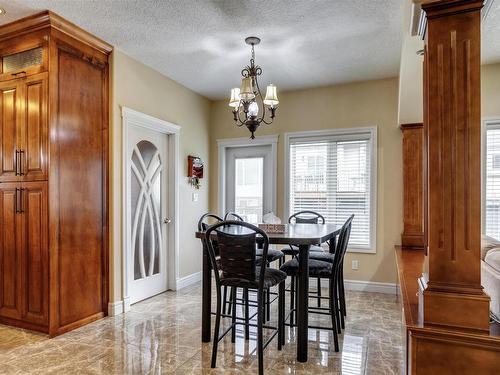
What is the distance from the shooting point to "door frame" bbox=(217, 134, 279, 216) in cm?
511

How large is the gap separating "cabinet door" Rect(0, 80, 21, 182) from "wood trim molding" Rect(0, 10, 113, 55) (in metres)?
0.45

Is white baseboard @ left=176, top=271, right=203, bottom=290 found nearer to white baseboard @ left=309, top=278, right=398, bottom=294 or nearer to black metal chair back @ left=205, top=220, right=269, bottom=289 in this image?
white baseboard @ left=309, top=278, right=398, bottom=294

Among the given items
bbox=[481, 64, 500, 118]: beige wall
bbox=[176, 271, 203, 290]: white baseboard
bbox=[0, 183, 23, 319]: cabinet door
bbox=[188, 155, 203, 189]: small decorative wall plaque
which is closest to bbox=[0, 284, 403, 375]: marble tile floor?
bbox=[0, 183, 23, 319]: cabinet door

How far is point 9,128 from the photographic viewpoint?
10.8 ft

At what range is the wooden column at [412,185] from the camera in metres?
4.25

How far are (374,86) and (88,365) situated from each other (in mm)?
4371

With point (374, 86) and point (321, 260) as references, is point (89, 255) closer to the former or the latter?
point (321, 260)

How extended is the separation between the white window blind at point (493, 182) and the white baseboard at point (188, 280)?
3.74 meters

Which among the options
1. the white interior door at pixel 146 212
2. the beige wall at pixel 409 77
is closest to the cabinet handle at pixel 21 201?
the white interior door at pixel 146 212

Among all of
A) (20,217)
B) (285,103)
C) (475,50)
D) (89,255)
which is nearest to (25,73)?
(20,217)

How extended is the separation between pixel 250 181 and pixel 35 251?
10.1 feet

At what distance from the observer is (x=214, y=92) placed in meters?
5.14

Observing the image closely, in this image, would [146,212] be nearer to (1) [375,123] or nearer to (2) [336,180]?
(2) [336,180]

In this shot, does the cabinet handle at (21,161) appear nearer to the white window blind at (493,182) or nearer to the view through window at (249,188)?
the view through window at (249,188)
